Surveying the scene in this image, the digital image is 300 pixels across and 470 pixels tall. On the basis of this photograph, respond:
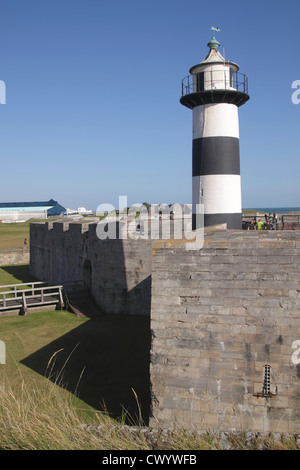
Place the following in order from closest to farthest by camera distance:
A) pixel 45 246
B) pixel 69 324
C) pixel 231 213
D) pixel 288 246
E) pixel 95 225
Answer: pixel 288 246 → pixel 231 213 → pixel 69 324 → pixel 95 225 → pixel 45 246

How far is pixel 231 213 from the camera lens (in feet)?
40.2

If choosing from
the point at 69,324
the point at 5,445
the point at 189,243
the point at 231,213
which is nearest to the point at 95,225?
the point at 69,324

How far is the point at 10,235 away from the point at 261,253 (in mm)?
41580

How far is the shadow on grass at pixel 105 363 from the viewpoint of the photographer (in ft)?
27.6

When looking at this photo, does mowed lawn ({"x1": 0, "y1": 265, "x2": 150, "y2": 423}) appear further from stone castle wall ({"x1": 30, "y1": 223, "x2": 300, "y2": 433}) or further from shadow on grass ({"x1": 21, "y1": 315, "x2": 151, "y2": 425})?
stone castle wall ({"x1": 30, "y1": 223, "x2": 300, "y2": 433})

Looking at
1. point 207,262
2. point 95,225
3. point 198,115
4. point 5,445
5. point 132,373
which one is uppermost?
point 198,115

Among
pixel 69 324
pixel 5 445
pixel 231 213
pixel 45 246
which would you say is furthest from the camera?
pixel 45 246

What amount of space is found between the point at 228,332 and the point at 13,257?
1008 inches

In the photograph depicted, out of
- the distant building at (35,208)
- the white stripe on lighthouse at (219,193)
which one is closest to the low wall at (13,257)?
the white stripe on lighthouse at (219,193)

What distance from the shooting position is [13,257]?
97.1 ft

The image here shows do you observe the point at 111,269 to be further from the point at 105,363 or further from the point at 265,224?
the point at 265,224

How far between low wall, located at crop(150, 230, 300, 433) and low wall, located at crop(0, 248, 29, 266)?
24.6 metres

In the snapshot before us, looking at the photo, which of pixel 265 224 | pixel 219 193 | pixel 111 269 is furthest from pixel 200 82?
pixel 111 269

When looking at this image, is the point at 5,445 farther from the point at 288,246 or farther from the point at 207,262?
the point at 288,246
